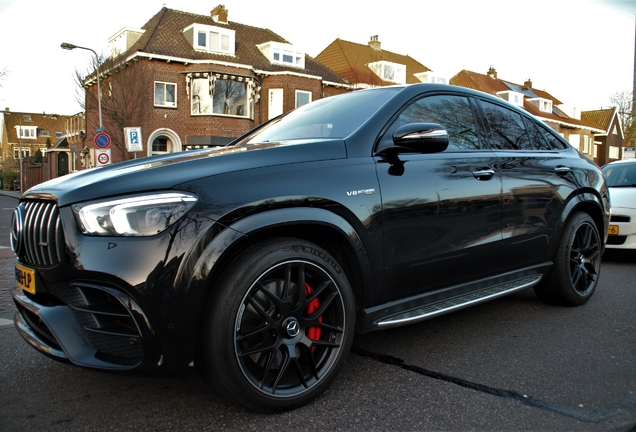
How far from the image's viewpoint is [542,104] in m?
50.0

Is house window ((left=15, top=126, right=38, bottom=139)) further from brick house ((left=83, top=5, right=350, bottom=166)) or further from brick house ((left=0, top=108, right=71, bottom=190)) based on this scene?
brick house ((left=83, top=5, right=350, bottom=166))

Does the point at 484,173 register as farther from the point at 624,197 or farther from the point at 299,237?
the point at 624,197

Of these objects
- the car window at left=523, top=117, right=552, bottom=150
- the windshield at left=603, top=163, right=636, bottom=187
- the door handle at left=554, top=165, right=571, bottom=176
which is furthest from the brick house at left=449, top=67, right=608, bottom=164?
the door handle at left=554, top=165, right=571, bottom=176

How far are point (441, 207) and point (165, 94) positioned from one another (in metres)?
26.7

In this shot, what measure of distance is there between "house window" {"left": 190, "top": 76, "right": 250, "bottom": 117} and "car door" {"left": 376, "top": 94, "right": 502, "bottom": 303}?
84.0 feet

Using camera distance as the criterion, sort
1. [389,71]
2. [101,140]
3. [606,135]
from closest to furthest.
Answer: [101,140]
[389,71]
[606,135]

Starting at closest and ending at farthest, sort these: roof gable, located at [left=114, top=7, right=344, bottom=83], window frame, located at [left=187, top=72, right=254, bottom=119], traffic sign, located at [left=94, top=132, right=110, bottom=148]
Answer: traffic sign, located at [left=94, top=132, right=110, bottom=148] < roof gable, located at [left=114, top=7, right=344, bottom=83] < window frame, located at [left=187, top=72, right=254, bottom=119]

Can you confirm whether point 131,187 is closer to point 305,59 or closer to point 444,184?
point 444,184

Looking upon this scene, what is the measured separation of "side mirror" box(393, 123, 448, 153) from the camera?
9.35 ft

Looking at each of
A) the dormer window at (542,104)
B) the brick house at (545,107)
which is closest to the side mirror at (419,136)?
the brick house at (545,107)

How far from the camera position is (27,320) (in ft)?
8.24

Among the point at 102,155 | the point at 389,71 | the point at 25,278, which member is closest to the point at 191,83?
the point at 102,155

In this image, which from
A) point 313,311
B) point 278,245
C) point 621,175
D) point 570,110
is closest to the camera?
point 278,245

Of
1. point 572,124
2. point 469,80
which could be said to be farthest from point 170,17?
point 572,124
